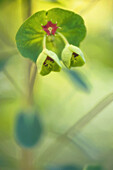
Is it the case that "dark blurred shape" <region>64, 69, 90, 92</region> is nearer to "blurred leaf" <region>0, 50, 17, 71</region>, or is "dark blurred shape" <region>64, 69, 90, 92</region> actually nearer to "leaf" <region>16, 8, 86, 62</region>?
"leaf" <region>16, 8, 86, 62</region>

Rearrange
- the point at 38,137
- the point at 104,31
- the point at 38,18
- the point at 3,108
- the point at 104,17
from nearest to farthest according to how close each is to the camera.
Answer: the point at 38,137 → the point at 38,18 → the point at 3,108 → the point at 104,31 → the point at 104,17

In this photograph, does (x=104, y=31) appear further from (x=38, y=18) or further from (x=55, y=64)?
(x=55, y=64)

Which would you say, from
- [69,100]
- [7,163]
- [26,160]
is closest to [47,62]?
[26,160]

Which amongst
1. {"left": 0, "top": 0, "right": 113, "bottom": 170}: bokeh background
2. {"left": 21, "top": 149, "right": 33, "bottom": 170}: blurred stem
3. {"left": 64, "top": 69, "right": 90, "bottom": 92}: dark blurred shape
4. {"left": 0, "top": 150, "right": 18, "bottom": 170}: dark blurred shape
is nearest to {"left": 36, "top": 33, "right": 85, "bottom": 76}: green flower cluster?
{"left": 64, "top": 69, "right": 90, "bottom": 92}: dark blurred shape

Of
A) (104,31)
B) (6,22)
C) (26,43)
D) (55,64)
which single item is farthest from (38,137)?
(104,31)

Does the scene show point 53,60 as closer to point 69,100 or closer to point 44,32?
Result: point 44,32

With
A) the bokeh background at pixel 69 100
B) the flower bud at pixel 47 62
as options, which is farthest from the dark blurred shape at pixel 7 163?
the flower bud at pixel 47 62

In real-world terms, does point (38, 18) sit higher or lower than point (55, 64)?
higher
